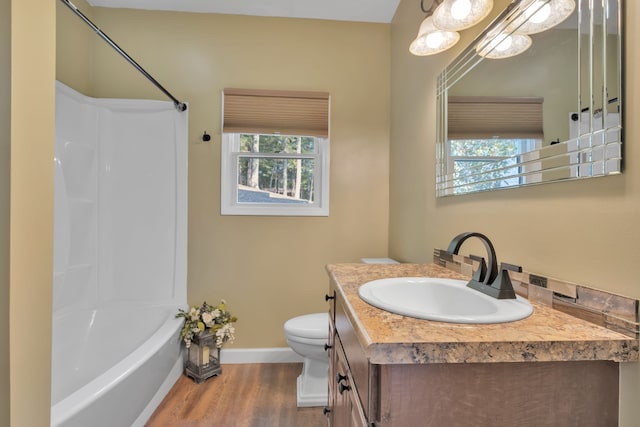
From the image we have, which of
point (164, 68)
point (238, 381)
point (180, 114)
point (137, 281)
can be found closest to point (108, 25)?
point (164, 68)

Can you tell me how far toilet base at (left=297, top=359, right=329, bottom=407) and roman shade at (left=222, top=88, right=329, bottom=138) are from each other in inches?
61.4

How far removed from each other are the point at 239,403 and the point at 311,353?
1.70 feet

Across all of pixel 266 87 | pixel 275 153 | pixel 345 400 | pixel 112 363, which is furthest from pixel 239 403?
pixel 266 87

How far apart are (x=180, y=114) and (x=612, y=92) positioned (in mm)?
2304

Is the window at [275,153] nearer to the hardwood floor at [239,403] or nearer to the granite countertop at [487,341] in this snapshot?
the hardwood floor at [239,403]

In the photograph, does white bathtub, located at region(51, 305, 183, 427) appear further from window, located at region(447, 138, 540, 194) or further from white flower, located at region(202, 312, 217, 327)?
window, located at region(447, 138, 540, 194)

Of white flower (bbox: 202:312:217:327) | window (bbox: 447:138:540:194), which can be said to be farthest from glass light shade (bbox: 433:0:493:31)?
white flower (bbox: 202:312:217:327)

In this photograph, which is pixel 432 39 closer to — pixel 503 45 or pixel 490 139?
pixel 503 45

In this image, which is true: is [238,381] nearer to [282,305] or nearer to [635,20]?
[282,305]

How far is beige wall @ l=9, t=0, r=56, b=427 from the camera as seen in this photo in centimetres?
72

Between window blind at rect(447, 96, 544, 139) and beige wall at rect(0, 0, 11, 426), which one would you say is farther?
window blind at rect(447, 96, 544, 139)

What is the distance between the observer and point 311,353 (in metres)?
1.78

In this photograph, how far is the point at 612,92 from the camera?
702 millimetres

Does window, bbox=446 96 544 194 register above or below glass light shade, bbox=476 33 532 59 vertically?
below
